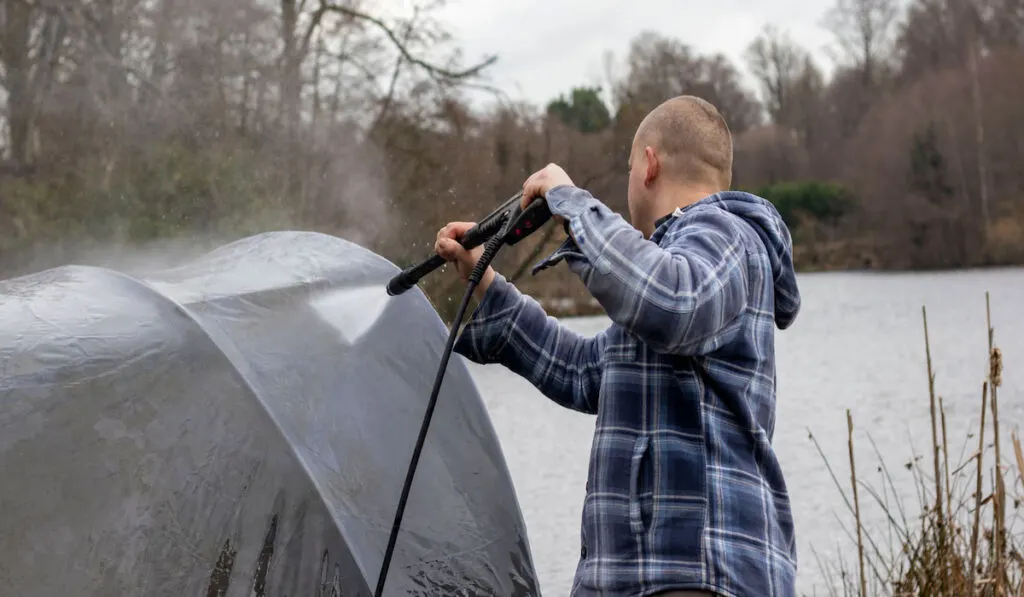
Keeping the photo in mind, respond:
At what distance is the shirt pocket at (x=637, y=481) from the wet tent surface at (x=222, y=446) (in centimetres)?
56

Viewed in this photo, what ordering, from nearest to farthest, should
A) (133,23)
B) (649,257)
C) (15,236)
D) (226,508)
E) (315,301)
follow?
(649,257) → (226,508) → (315,301) → (15,236) → (133,23)

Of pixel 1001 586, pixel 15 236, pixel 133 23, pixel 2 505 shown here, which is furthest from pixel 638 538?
pixel 133 23

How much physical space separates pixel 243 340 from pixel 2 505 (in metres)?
0.54

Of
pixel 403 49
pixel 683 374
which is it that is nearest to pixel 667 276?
pixel 683 374

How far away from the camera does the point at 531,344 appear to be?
2564 millimetres

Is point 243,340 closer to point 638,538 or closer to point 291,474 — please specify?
point 291,474

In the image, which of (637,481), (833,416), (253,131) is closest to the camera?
(637,481)

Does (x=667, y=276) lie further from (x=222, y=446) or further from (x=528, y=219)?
(x=222, y=446)

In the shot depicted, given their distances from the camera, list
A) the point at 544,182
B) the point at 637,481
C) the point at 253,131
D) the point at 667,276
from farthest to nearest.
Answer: the point at 253,131
the point at 544,182
the point at 637,481
the point at 667,276

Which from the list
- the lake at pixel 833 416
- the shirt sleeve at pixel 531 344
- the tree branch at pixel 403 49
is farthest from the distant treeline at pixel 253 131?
the shirt sleeve at pixel 531 344

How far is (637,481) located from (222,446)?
2.56 feet

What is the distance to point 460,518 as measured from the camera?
2.57 meters

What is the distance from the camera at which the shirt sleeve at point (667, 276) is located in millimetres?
1922

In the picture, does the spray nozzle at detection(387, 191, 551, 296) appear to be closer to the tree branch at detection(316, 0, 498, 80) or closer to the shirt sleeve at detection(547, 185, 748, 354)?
the shirt sleeve at detection(547, 185, 748, 354)
